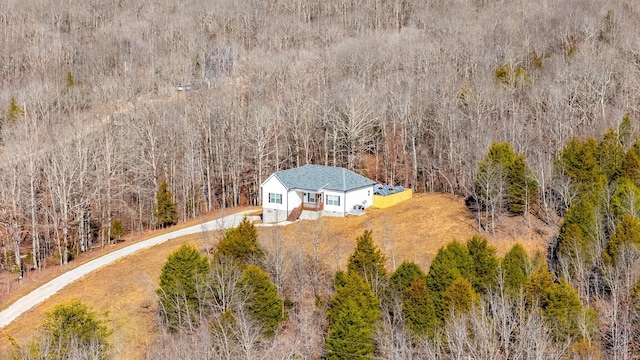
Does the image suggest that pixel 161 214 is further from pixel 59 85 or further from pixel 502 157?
pixel 59 85

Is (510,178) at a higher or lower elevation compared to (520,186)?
higher

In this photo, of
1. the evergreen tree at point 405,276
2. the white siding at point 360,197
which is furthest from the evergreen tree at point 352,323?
the white siding at point 360,197

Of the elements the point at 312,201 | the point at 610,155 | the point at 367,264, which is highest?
the point at 610,155

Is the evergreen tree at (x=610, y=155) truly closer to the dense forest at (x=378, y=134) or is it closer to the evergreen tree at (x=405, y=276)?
the dense forest at (x=378, y=134)

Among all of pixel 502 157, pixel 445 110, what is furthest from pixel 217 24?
pixel 502 157

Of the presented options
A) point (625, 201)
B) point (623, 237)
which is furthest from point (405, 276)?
point (625, 201)

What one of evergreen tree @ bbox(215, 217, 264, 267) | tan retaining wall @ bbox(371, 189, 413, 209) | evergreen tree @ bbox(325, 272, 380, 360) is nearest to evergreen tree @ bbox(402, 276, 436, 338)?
evergreen tree @ bbox(325, 272, 380, 360)

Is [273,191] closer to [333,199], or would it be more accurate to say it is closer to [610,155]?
[333,199]

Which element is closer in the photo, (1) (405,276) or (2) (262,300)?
(1) (405,276)
